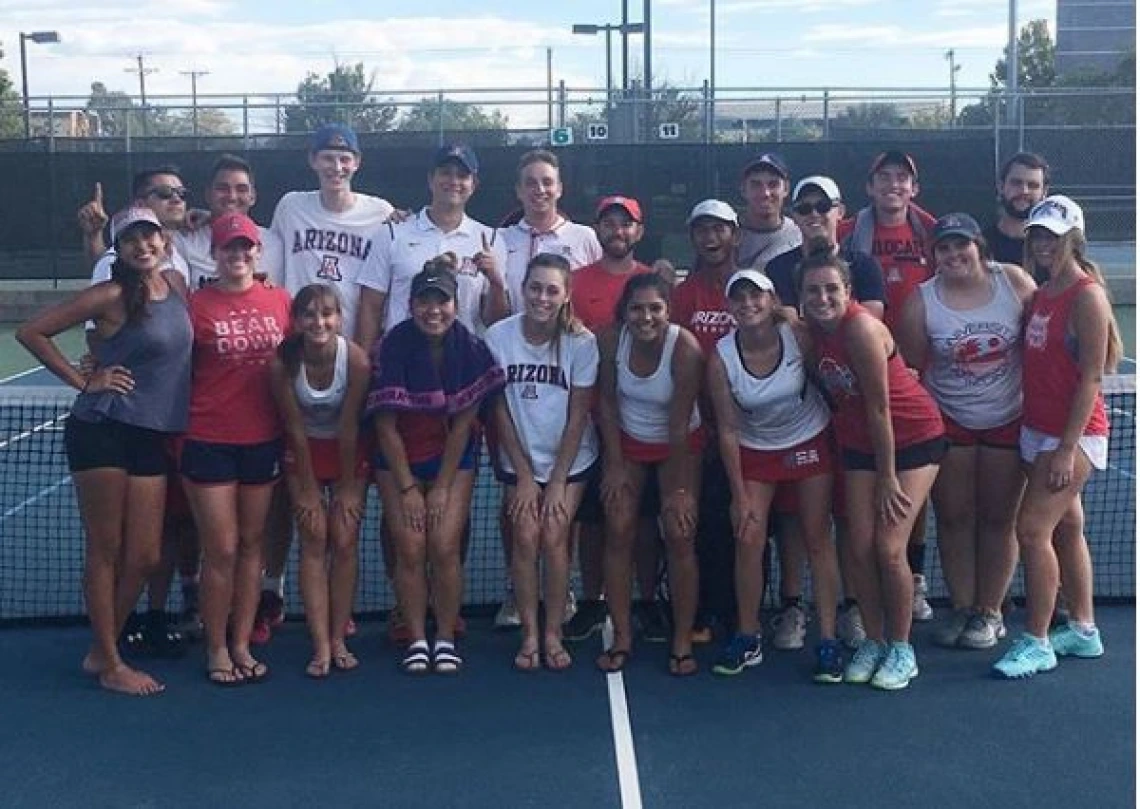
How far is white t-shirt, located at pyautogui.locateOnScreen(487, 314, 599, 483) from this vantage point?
18.6 ft

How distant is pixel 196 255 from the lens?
A: 6051mm

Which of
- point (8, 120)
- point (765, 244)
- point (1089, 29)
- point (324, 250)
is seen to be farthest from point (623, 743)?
point (1089, 29)

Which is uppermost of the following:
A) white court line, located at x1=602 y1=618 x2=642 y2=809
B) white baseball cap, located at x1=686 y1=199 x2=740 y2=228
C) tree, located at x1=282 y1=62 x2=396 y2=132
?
tree, located at x1=282 y1=62 x2=396 y2=132

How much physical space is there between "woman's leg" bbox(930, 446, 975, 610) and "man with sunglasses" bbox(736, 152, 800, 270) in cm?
113

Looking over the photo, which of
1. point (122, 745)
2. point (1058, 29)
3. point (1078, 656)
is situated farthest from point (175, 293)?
point (1058, 29)

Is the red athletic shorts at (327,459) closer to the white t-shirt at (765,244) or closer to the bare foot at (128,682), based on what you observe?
the bare foot at (128,682)

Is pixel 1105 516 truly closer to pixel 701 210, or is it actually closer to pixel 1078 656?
pixel 1078 656

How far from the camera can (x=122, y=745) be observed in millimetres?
4980

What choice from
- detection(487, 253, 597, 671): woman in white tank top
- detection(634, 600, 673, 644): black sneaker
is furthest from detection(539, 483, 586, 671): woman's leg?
detection(634, 600, 673, 644): black sneaker

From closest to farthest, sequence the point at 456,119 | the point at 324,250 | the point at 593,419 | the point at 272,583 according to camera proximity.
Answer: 1. the point at 593,419
2. the point at 324,250
3. the point at 272,583
4. the point at 456,119

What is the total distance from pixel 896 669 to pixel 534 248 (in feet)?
7.64

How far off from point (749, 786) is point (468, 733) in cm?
104

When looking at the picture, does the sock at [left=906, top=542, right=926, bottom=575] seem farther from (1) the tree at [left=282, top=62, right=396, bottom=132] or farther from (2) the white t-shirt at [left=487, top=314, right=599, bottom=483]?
(1) the tree at [left=282, top=62, right=396, bottom=132]

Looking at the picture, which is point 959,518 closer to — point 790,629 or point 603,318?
point 790,629
